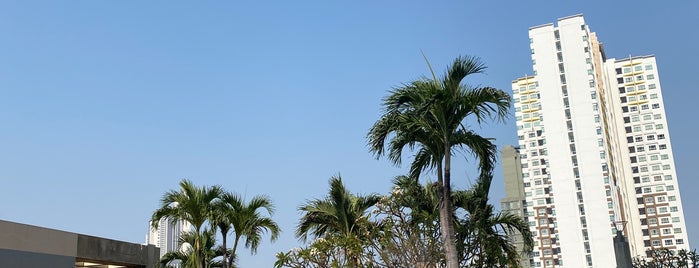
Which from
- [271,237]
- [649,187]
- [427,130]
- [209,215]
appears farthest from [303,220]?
[649,187]

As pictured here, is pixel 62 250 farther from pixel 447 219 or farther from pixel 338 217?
pixel 447 219

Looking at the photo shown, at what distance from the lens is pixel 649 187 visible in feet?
351

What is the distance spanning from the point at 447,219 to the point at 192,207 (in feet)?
22.6

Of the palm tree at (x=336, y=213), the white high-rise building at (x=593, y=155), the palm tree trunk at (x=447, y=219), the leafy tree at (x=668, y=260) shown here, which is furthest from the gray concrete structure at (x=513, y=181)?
the palm tree trunk at (x=447, y=219)

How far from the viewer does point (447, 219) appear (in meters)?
11.8

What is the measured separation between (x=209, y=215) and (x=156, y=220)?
4.02ft

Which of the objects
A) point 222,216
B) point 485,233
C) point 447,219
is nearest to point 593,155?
point 485,233

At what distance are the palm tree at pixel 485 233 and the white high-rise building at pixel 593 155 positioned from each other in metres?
74.6

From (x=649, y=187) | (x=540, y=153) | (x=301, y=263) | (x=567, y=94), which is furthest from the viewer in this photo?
(x=540, y=153)

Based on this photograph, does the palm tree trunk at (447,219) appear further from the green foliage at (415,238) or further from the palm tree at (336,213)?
the palm tree at (336,213)

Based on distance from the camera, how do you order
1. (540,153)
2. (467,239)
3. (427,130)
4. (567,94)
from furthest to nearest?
1. (540,153)
2. (567,94)
3. (467,239)
4. (427,130)

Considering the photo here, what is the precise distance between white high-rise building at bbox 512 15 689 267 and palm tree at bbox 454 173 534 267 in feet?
245

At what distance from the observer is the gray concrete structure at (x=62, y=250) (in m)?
15.8

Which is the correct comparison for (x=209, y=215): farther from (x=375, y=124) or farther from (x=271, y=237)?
(x=375, y=124)
